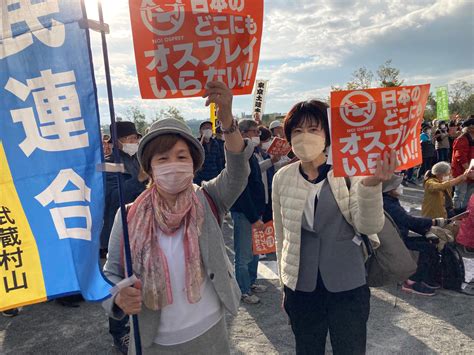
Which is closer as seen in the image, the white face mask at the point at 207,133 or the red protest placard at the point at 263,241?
the red protest placard at the point at 263,241

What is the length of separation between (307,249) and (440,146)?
11.2 meters

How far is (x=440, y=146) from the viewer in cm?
1158

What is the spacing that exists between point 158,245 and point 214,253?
0.25m

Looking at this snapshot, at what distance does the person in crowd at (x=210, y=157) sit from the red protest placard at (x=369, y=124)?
4.47 meters

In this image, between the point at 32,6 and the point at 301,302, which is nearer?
the point at 32,6

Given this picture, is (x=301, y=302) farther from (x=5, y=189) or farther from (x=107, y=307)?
(x=5, y=189)

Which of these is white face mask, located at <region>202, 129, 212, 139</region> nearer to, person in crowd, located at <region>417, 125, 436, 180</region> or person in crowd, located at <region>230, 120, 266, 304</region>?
person in crowd, located at <region>230, 120, 266, 304</region>

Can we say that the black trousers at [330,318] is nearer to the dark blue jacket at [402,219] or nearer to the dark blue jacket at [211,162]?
the dark blue jacket at [402,219]

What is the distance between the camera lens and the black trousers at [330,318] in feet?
6.72

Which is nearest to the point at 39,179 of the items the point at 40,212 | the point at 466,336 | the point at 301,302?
the point at 40,212

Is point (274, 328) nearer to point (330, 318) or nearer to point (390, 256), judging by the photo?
point (330, 318)

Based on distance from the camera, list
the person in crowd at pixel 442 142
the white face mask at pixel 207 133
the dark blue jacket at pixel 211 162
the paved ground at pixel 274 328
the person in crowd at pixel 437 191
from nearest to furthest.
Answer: the paved ground at pixel 274 328, the person in crowd at pixel 437 191, the dark blue jacket at pixel 211 162, the white face mask at pixel 207 133, the person in crowd at pixel 442 142

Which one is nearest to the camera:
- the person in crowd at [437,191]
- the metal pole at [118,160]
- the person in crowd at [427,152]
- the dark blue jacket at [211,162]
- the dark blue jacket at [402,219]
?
the metal pole at [118,160]

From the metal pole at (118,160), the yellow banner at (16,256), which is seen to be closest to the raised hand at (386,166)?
the metal pole at (118,160)
